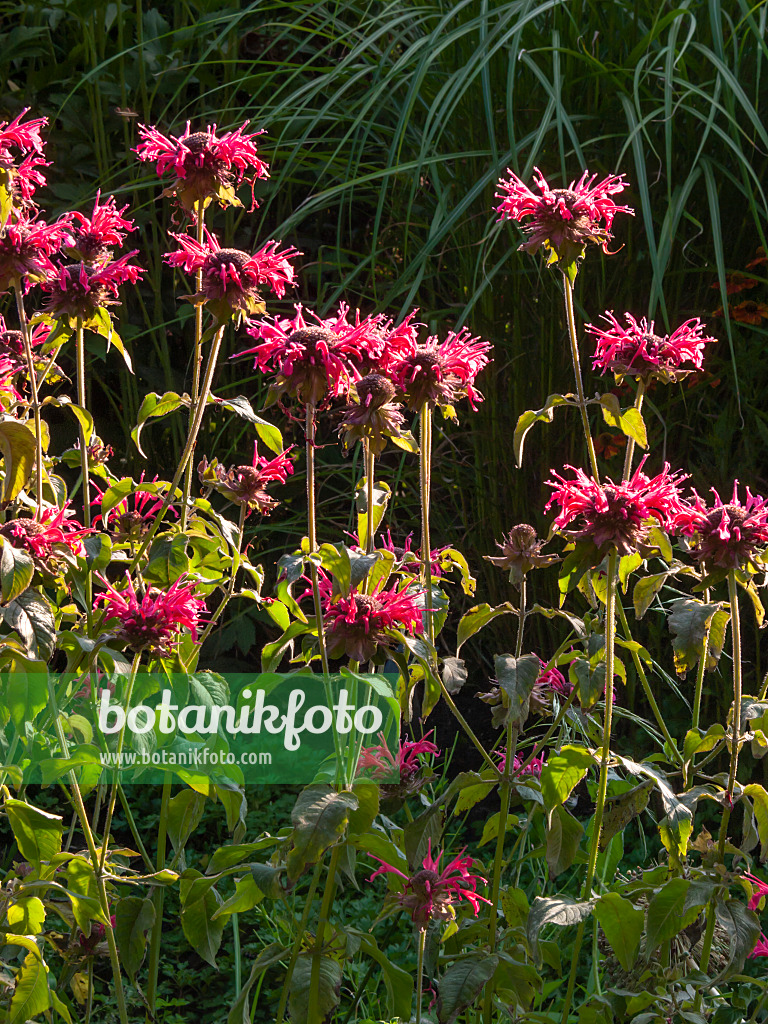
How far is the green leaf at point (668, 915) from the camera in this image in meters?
0.89

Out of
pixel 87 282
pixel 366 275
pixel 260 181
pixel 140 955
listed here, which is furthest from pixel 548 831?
pixel 260 181

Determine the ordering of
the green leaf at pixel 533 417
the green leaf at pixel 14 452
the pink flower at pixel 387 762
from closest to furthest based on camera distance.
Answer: the green leaf at pixel 14 452 < the green leaf at pixel 533 417 < the pink flower at pixel 387 762

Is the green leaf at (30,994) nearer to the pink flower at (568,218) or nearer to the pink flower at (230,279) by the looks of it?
the pink flower at (230,279)

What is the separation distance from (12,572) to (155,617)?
18cm

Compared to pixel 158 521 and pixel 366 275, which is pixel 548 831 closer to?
pixel 158 521

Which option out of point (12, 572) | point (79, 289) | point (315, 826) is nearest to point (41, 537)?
point (12, 572)

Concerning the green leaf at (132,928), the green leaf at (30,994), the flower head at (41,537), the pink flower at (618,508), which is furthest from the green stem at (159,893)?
the pink flower at (618,508)

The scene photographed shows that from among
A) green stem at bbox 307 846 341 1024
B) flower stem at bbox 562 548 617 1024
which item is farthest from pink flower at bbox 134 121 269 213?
green stem at bbox 307 846 341 1024

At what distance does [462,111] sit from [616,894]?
1.51 m

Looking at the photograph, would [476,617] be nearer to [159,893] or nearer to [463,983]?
[463,983]

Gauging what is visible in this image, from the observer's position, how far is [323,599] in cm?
114

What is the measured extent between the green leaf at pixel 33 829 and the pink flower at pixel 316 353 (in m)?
0.42

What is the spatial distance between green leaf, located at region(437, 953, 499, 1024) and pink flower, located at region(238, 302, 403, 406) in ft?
1.69

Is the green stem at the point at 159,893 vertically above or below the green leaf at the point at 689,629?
below
